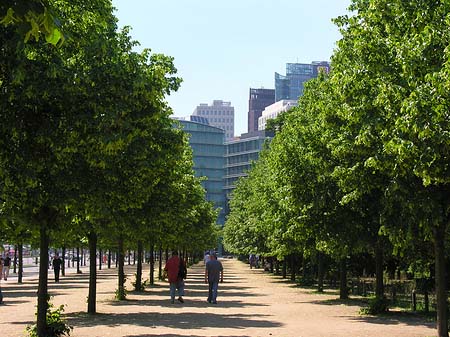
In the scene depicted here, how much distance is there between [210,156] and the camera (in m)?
186

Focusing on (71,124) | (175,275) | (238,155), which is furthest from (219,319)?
(238,155)

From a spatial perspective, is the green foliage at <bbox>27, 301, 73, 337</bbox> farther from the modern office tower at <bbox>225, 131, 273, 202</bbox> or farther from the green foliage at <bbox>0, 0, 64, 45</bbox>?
the modern office tower at <bbox>225, 131, 273, 202</bbox>

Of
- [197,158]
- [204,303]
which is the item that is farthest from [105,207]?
[197,158]

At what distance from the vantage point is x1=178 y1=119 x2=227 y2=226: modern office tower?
18275 cm

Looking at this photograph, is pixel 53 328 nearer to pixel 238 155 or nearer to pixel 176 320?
pixel 176 320

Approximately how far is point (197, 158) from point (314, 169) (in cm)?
16060

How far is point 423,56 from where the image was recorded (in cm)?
1222

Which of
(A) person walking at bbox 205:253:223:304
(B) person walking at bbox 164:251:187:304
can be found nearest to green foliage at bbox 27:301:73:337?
(B) person walking at bbox 164:251:187:304

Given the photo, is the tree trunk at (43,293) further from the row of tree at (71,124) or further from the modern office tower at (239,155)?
the modern office tower at (239,155)

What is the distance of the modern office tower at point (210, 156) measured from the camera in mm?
182750

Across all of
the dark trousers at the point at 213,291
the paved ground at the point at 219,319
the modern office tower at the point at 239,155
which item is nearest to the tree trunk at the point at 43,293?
the paved ground at the point at 219,319

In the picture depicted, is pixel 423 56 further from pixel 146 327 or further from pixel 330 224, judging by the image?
pixel 330 224

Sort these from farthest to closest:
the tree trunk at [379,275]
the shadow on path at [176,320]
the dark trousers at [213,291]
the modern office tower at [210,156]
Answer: the modern office tower at [210,156] < the dark trousers at [213,291] < the tree trunk at [379,275] < the shadow on path at [176,320]

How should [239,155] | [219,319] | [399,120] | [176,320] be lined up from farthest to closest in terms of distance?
1. [239,155]
2. [219,319]
3. [176,320]
4. [399,120]
